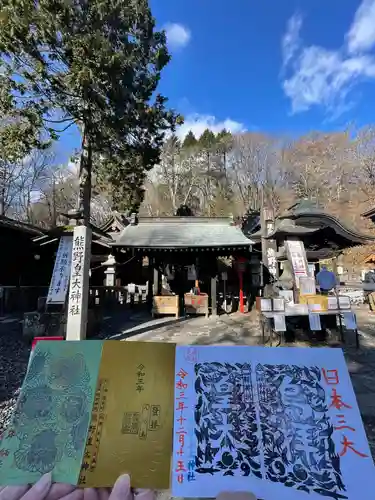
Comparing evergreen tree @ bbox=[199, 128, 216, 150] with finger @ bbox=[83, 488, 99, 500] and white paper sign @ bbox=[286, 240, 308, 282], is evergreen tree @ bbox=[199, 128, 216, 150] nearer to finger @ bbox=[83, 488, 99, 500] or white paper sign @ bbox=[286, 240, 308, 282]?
white paper sign @ bbox=[286, 240, 308, 282]

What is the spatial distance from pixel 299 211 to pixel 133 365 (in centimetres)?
1432

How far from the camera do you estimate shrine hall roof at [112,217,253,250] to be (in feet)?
39.2

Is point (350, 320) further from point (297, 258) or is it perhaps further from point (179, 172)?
point (179, 172)

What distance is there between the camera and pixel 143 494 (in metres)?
1.88

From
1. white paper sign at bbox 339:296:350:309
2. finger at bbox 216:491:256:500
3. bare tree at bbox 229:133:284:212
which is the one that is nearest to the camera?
finger at bbox 216:491:256:500

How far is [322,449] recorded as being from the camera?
6.35ft

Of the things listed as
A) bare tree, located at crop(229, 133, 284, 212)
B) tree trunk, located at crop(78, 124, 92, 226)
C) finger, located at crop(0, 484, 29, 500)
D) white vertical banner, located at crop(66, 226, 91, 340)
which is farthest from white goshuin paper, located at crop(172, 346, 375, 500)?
bare tree, located at crop(229, 133, 284, 212)

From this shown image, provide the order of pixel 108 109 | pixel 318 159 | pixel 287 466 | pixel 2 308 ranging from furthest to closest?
pixel 318 159 < pixel 2 308 < pixel 108 109 < pixel 287 466

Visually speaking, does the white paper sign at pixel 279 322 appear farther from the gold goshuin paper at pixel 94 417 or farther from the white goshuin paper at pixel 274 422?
the gold goshuin paper at pixel 94 417

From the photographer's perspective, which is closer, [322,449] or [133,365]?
[322,449]

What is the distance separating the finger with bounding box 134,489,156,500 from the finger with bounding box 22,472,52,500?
536mm

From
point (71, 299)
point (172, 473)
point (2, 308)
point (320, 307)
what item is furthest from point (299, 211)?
point (172, 473)

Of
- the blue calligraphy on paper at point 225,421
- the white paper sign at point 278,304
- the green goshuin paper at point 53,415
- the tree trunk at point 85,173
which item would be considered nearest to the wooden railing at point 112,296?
the tree trunk at point 85,173

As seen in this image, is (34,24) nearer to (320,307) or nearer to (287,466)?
(320,307)
